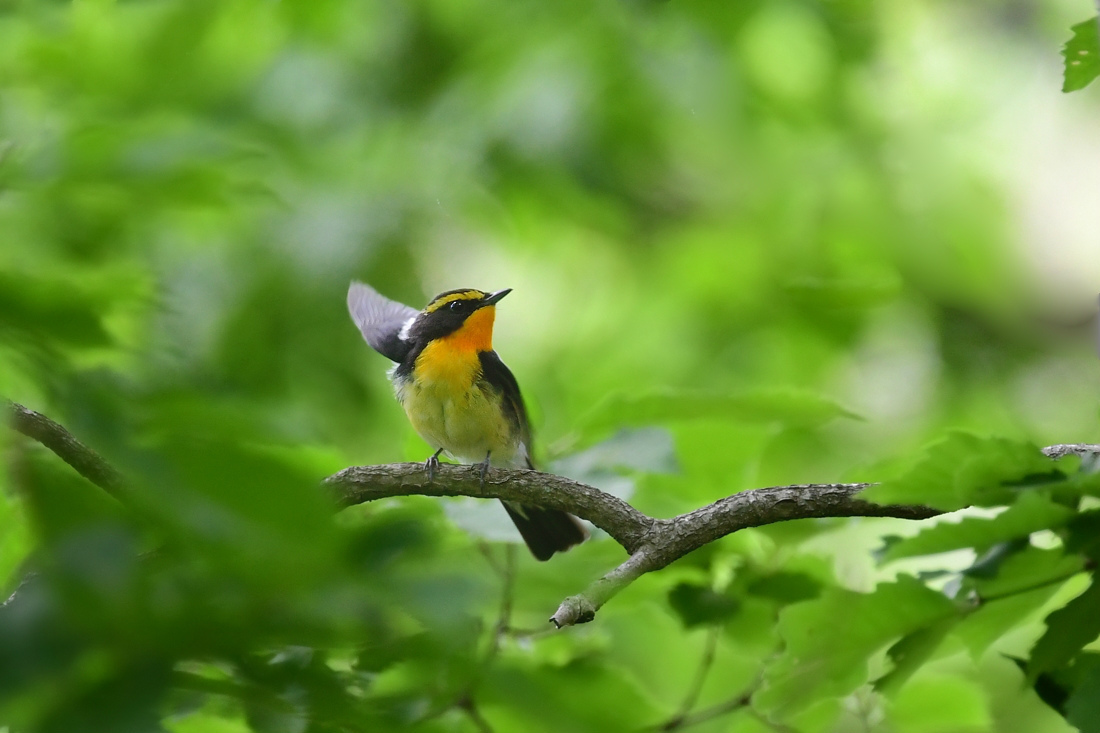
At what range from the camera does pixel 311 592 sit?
2.83 ft

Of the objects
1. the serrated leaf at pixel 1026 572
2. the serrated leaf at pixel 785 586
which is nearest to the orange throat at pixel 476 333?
the serrated leaf at pixel 785 586

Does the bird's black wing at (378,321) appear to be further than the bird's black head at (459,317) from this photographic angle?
Yes

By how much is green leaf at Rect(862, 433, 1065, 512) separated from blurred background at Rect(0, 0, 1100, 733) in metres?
0.14

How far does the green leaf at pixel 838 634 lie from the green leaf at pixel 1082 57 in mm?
1067

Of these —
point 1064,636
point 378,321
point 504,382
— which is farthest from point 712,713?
point 378,321

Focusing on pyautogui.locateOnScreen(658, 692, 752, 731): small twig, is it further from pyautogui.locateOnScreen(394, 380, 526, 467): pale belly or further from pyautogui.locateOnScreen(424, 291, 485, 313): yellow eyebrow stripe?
pyautogui.locateOnScreen(424, 291, 485, 313): yellow eyebrow stripe

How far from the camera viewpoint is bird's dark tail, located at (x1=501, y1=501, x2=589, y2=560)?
423 centimetres

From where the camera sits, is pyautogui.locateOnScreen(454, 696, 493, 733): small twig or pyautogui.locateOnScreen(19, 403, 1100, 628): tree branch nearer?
pyautogui.locateOnScreen(19, 403, 1100, 628): tree branch

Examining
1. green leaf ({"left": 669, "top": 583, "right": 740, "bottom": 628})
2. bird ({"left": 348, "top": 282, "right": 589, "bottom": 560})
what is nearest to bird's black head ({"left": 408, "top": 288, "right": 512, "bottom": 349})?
bird ({"left": 348, "top": 282, "right": 589, "bottom": 560})

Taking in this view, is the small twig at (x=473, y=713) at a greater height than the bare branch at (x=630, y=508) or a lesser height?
lesser

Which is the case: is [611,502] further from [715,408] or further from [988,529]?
[988,529]

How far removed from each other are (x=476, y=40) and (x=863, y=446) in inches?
168

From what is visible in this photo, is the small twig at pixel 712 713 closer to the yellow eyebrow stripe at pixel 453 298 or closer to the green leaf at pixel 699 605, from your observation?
the green leaf at pixel 699 605

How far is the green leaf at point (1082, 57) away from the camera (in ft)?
6.45
